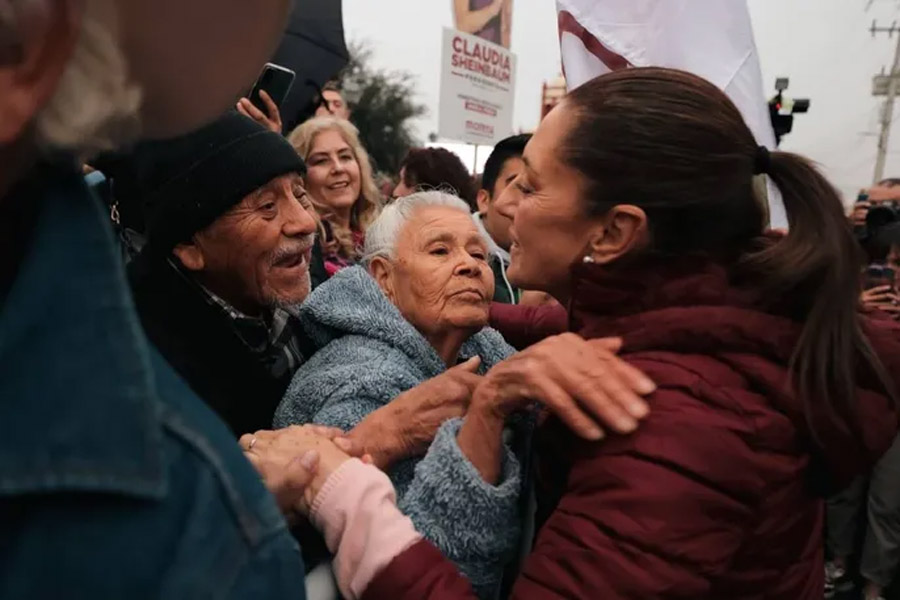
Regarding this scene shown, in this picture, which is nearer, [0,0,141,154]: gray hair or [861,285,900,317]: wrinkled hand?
[0,0,141,154]: gray hair

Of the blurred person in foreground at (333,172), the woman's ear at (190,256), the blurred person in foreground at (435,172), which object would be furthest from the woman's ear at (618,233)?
the blurred person in foreground at (435,172)

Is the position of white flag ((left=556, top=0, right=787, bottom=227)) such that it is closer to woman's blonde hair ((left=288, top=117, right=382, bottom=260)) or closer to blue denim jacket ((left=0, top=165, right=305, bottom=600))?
woman's blonde hair ((left=288, top=117, right=382, bottom=260))

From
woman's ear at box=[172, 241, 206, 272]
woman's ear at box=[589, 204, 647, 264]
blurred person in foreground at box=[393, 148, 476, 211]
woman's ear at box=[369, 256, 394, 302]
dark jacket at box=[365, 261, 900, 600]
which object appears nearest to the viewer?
dark jacket at box=[365, 261, 900, 600]

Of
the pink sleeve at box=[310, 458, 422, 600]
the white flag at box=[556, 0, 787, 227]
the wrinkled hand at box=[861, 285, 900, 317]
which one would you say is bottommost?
the wrinkled hand at box=[861, 285, 900, 317]

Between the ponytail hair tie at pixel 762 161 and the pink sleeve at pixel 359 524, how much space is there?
2.90 ft

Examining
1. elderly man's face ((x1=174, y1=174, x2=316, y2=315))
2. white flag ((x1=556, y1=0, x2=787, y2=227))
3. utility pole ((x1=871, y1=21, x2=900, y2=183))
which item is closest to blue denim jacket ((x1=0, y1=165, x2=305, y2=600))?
elderly man's face ((x1=174, y1=174, x2=316, y2=315))

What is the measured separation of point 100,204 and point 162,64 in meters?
0.14

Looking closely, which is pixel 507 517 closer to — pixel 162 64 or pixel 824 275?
pixel 824 275

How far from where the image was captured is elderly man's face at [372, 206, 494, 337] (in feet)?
6.13

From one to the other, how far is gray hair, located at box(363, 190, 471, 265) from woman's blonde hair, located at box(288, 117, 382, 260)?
5.17 ft

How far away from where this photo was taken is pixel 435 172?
4.45 meters

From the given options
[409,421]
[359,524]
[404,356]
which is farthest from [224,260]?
[359,524]

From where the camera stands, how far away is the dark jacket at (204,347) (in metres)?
1.69

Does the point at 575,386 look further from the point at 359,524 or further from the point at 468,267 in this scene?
the point at 468,267
